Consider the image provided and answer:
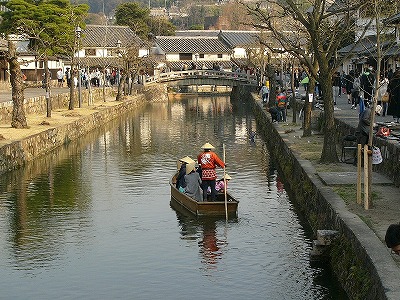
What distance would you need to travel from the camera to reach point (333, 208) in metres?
15.9

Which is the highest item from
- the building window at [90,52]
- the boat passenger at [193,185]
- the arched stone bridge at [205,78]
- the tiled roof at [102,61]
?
the building window at [90,52]

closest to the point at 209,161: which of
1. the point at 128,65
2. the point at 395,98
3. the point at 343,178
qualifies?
the point at 343,178

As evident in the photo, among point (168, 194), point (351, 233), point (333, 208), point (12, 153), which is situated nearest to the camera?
point (351, 233)

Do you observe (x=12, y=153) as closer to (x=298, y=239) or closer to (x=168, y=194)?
(x=168, y=194)

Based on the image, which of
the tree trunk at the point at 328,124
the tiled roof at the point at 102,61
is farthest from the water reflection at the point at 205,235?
the tiled roof at the point at 102,61

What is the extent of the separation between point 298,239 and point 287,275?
2893 mm

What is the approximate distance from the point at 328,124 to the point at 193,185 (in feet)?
16.8

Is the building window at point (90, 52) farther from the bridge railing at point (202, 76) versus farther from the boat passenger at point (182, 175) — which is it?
the boat passenger at point (182, 175)

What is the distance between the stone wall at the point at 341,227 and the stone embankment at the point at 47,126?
9.71 m

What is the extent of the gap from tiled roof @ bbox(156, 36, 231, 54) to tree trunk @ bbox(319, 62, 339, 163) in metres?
73.7

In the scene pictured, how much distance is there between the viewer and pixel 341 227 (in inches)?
581

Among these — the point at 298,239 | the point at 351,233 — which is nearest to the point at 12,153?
the point at 298,239

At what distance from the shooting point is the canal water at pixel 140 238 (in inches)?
589

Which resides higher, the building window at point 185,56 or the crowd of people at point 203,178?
the building window at point 185,56
